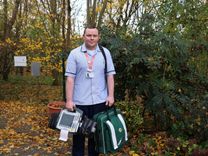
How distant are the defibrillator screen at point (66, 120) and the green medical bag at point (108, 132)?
278 millimetres

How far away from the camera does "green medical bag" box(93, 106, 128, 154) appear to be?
382cm

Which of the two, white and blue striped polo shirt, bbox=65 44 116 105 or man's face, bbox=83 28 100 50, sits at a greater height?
man's face, bbox=83 28 100 50

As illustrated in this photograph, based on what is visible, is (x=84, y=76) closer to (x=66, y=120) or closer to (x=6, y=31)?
(x=66, y=120)

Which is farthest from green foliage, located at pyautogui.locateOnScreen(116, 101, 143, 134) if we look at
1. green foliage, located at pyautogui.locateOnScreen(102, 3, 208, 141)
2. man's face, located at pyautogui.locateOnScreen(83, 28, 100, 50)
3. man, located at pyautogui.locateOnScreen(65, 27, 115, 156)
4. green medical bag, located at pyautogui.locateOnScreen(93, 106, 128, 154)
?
man's face, located at pyautogui.locateOnScreen(83, 28, 100, 50)

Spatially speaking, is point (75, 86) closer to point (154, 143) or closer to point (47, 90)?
point (154, 143)

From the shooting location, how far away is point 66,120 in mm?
3787

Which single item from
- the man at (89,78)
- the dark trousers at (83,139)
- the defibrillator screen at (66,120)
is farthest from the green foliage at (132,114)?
the defibrillator screen at (66,120)

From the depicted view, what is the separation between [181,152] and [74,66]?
7.47 ft

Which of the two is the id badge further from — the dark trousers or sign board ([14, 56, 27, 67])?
sign board ([14, 56, 27, 67])

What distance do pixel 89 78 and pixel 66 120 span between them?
55cm

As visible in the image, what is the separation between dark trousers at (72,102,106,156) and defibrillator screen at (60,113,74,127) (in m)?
0.16

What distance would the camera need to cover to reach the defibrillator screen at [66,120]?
3768 mm

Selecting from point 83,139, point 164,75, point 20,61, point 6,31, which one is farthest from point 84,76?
point 6,31

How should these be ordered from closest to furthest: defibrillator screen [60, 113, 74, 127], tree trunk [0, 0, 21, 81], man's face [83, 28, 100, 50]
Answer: man's face [83, 28, 100, 50] < defibrillator screen [60, 113, 74, 127] < tree trunk [0, 0, 21, 81]
